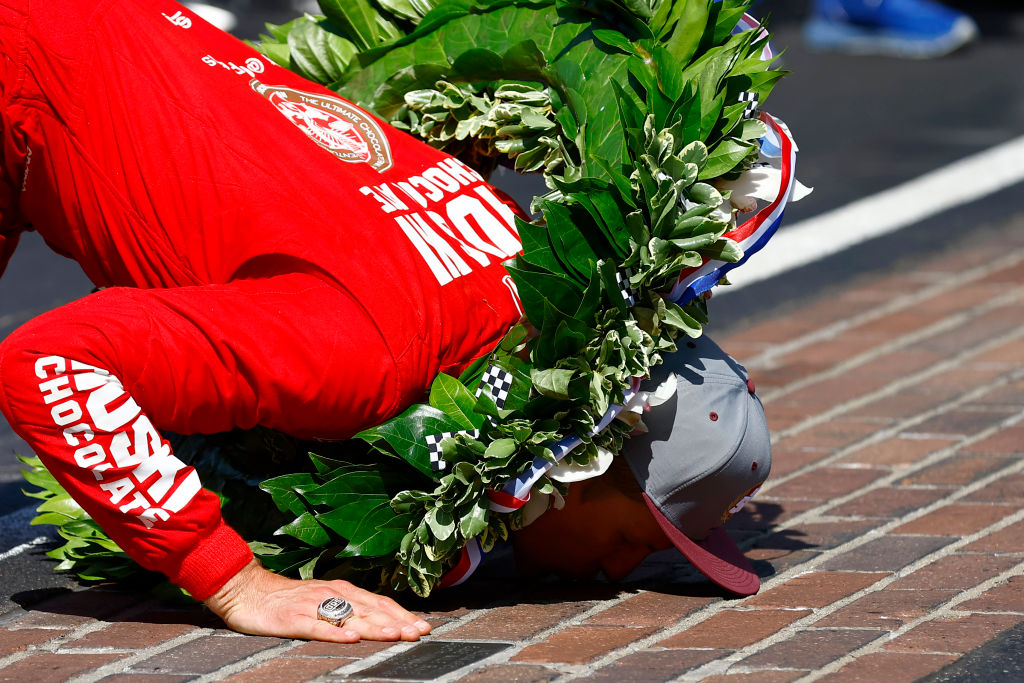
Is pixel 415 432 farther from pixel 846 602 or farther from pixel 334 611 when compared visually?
pixel 846 602

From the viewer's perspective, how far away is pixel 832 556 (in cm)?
345

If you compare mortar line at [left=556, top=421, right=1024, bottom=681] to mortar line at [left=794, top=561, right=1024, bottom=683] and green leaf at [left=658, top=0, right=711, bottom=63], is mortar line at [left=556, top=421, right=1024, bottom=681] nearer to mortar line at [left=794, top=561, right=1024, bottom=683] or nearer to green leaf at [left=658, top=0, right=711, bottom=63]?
mortar line at [left=794, top=561, right=1024, bottom=683]

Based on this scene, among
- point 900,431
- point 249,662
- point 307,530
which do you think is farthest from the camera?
point 900,431

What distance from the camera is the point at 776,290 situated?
19.3ft

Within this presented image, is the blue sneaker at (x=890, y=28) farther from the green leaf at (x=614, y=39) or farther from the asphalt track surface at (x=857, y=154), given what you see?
the green leaf at (x=614, y=39)

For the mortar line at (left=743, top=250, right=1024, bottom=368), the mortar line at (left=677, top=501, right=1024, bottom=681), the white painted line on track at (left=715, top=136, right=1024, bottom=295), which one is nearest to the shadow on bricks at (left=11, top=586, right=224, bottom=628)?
the mortar line at (left=677, top=501, right=1024, bottom=681)

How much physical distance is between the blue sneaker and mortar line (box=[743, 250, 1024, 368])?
4.45 m

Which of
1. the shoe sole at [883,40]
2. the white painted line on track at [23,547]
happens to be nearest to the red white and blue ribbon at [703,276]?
the white painted line on track at [23,547]

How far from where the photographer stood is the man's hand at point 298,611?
2898mm

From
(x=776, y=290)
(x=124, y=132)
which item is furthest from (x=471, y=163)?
(x=776, y=290)

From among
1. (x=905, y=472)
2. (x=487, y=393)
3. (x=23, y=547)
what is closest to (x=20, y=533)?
(x=23, y=547)

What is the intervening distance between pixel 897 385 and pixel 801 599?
181 cm

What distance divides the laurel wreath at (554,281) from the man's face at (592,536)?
0.11 meters

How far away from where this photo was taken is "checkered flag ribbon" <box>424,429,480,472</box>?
290 cm
